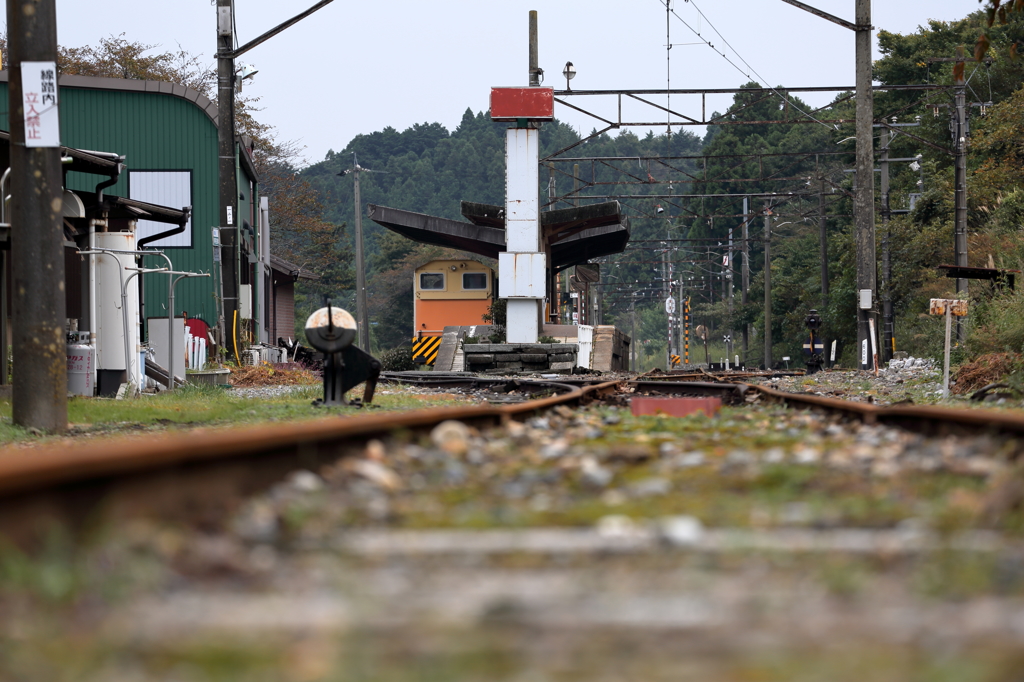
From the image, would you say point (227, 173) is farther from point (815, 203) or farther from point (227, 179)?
point (815, 203)

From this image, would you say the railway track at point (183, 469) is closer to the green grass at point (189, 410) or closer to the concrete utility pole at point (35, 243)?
the green grass at point (189, 410)

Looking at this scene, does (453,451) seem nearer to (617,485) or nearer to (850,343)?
(617,485)

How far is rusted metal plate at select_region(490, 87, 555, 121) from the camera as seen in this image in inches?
1088

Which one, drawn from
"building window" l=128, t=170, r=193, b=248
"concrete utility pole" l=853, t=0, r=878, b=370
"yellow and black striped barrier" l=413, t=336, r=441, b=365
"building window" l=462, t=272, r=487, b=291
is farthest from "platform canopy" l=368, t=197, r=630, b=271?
"concrete utility pole" l=853, t=0, r=878, b=370

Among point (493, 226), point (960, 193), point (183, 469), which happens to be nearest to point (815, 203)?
point (493, 226)

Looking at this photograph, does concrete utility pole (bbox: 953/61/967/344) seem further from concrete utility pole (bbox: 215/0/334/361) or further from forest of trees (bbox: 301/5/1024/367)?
concrete utility pole (bbox: 215/0/334/361)

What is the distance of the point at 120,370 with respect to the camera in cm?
1448

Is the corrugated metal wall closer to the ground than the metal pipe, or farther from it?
farther from it

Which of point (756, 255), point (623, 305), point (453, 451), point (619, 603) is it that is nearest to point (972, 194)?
point (453, 451)

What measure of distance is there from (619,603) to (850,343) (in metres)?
48.5

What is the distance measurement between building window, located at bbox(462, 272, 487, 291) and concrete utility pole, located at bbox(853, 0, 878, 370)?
20.9 m

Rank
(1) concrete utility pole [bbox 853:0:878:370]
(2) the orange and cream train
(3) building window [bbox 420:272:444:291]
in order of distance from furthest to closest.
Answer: (3) building window [bbox 420:272:444:291] → (2) the orange and cream train → (1) concrete utility pole [bbox 853:0:878:370]

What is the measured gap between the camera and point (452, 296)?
44406 mm

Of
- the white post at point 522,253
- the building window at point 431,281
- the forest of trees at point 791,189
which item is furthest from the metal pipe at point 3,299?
the building window at point 431,281
